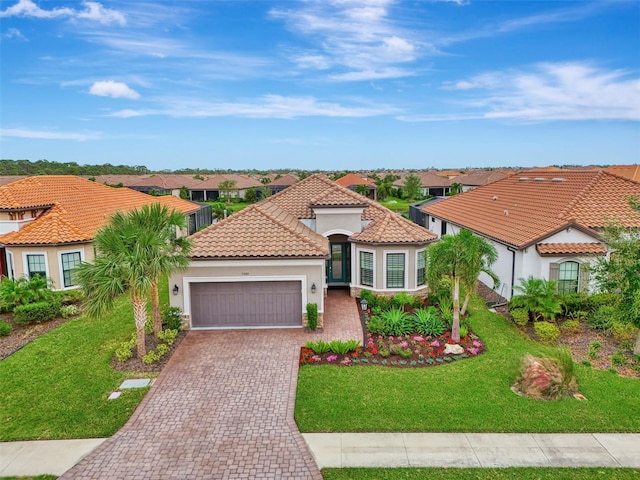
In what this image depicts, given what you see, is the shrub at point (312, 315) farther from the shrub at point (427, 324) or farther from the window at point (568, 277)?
the window at point (568, 277)

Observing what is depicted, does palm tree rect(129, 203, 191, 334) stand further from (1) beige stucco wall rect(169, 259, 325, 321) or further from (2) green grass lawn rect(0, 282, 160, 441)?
(2) green grass lawn rect(0, 282, 160, 441)

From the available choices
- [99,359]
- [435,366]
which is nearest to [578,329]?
[435,366]

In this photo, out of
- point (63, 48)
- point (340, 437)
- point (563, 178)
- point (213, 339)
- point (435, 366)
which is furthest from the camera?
point (563, 178)

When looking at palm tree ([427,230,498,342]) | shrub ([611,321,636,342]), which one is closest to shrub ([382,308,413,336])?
palm tree ([427,230,498,342])

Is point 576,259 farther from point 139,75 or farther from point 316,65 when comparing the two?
point 139,75

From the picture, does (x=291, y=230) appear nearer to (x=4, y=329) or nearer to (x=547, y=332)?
(x=547, y=332)

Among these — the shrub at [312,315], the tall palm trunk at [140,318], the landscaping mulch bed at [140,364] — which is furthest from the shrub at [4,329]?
the shrub at [312,315]
